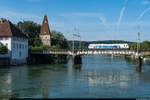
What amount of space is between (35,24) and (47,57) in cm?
3730

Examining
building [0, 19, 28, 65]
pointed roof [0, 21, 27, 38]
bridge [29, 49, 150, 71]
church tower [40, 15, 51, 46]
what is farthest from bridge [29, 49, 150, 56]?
church tower [40, 15, 51, 46]

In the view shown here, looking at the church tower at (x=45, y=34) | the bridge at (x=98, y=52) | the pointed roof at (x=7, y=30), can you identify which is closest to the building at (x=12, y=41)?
the pointed roof at (x=7, y=30)

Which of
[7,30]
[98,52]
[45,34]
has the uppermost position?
[45,34]

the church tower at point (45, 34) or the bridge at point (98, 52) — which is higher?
the church tower at point (45, 34)

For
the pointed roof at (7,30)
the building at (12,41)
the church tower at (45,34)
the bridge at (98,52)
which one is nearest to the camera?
the building at (12,41)

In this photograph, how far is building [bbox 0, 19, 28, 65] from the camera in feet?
224

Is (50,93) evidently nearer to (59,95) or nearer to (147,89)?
(59,95)

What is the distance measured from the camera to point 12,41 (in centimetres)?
6881

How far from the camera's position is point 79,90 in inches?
1252

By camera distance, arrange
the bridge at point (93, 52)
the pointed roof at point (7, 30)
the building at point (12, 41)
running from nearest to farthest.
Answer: the building at point (12, 41), the pointed roof at point (7, 30), the bridge at point (93, 52)

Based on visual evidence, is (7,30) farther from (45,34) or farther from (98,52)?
(45,34)

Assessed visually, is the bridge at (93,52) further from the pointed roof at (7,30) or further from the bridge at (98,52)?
the pointed roof at (7,30)

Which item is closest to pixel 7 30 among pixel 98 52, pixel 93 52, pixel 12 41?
pixel 12 41

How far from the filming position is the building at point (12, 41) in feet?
224
